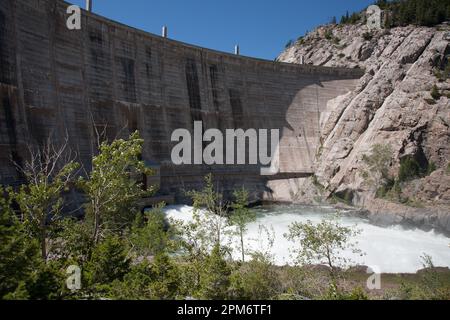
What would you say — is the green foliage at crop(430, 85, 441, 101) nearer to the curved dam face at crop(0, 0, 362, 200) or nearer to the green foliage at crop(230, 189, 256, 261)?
the curved dam face at crop(0, 0, 362, 200)

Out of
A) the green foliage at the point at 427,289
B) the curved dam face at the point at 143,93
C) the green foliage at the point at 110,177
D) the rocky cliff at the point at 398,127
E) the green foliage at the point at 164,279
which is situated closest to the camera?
the green foliage at the point at 164,279

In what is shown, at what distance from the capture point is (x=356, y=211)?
31.4m

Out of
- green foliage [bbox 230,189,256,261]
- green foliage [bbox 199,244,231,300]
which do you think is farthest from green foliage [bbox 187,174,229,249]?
green foliage [bbox 199,244,231,300]

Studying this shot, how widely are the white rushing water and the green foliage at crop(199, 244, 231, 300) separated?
228 inches

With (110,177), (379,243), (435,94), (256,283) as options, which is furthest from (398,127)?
(110,177)

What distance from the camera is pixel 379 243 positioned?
22.3 metres

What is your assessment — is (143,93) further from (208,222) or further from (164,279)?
(164,279)

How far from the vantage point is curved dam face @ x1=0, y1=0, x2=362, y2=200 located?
2084 cm

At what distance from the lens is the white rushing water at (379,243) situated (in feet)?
63.2

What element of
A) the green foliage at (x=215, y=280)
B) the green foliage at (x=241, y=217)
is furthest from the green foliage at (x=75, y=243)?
the green foliage at (x=241, y=217)

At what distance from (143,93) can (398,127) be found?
23374 millimetres

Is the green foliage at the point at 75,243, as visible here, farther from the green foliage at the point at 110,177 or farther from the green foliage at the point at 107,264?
the green foliage at the point at 107,264

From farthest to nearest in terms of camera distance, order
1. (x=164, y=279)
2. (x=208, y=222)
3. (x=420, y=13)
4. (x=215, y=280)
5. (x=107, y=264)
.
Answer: (x=420, y=13) < (x=208, y=222) < (x=107, y=264) < (x=164, y=279) < (x=215, y=280)

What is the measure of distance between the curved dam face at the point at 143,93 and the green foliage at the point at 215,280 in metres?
8.98
